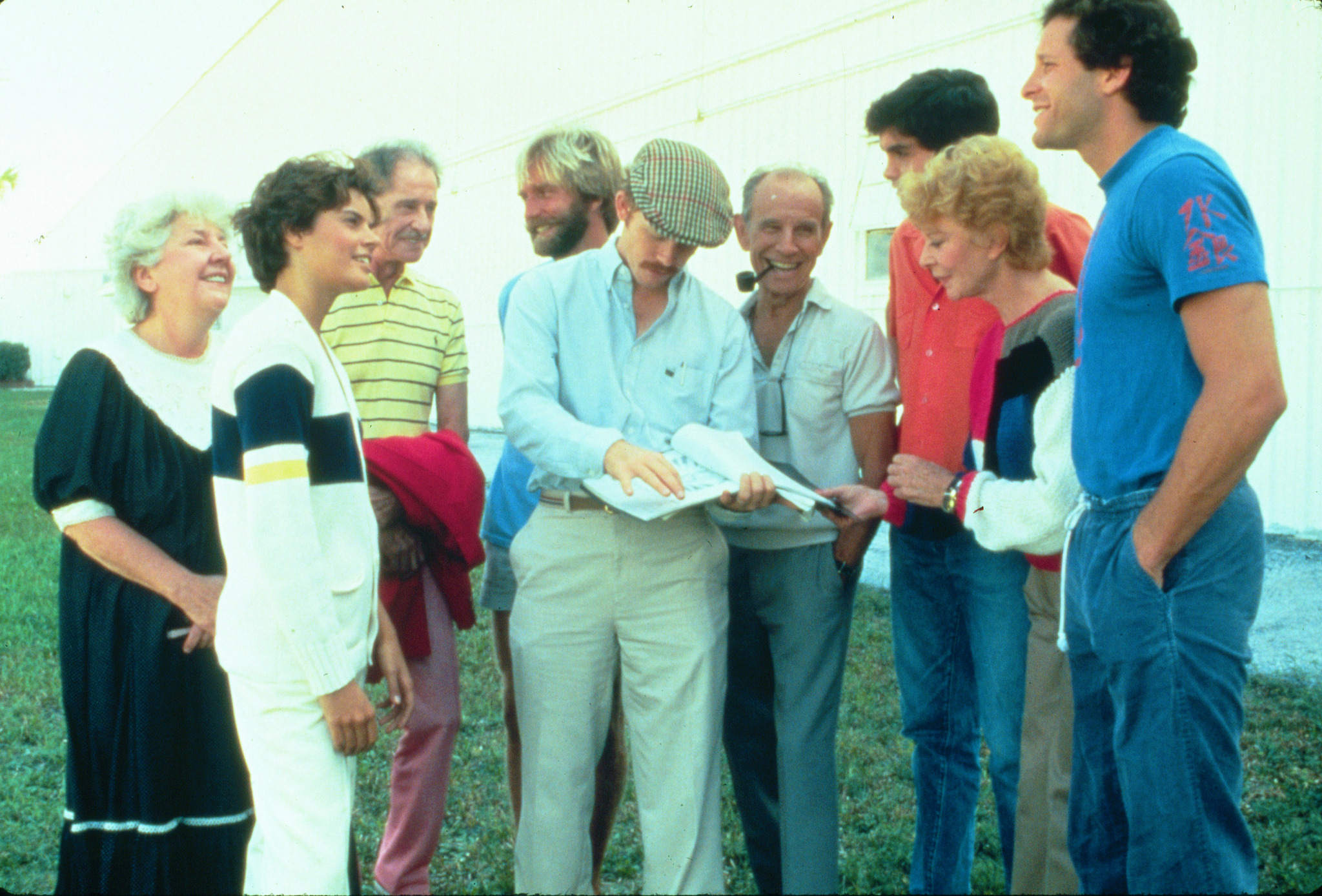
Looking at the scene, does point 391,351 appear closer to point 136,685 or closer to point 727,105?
point 136,685

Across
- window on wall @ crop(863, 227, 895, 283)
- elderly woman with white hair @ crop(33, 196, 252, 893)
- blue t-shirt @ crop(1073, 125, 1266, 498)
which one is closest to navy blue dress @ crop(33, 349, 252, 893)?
elderly woman with white hair @ crop(33, 196, 252, 893)

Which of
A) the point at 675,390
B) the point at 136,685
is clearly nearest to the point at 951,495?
the point at 675,390

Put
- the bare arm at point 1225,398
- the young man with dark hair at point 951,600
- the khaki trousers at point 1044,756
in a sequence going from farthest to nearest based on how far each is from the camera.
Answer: the young man with dark hair at point 951,600 < the khaki trousers at point 1044,756 < the bare arm at point 1225,398

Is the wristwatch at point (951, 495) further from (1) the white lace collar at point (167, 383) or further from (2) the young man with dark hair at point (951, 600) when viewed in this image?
(1) the white lace collar at point (167, 383)

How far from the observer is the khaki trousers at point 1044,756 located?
2.65 metres

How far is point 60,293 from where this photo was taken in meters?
32.9

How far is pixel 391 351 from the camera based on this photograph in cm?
325

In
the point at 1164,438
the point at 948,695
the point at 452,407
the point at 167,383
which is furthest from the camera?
the point at 452,407

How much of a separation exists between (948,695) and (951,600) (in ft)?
0.93

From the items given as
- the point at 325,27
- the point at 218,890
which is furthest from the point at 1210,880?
the point at 325,27

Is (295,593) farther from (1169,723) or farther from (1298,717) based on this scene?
(1298,717)

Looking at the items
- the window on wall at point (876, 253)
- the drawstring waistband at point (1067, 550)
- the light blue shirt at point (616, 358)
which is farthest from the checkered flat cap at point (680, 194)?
the window on wall at point (876, 253)

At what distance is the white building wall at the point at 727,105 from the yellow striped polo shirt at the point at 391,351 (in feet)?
1.62

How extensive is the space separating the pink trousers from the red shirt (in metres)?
1.49
